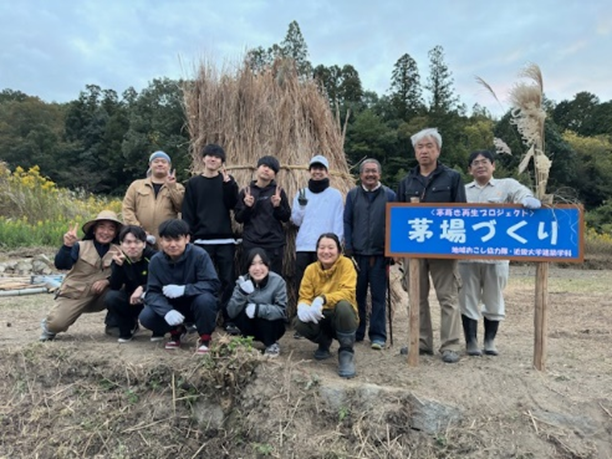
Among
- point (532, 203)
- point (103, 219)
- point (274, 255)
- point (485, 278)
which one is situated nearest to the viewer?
point (532, 203)

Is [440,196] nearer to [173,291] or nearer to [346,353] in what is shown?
[346,353]

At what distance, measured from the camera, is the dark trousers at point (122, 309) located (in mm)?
3984

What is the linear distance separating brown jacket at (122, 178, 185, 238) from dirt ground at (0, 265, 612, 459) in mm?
1146

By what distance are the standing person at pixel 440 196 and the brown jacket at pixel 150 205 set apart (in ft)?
6.67

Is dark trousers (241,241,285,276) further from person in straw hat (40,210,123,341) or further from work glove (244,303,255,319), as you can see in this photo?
person in straw hat (40,210,123,341)

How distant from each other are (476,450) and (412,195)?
1.84 m

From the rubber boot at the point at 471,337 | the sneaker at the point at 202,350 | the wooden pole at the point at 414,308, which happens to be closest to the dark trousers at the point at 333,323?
the wooden pole at the point at 414,308

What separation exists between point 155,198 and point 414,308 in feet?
8.09

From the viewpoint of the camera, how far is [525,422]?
2.91 m

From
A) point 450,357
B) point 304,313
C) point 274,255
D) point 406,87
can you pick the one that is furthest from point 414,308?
point 406,87

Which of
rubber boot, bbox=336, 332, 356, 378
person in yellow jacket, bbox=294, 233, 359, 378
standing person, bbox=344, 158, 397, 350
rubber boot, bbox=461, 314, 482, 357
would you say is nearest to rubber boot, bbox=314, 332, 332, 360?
person in yellow jacket, bbox=294, 233, 359, 378

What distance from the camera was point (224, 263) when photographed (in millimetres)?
4250

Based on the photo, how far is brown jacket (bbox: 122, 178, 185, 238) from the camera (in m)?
4.34

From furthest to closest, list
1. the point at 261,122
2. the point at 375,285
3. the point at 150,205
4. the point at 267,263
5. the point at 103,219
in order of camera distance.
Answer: the point at 261,122 < the point at 150,205 < the point at 103,219 < the point at 375,285 < the point at 267,263
